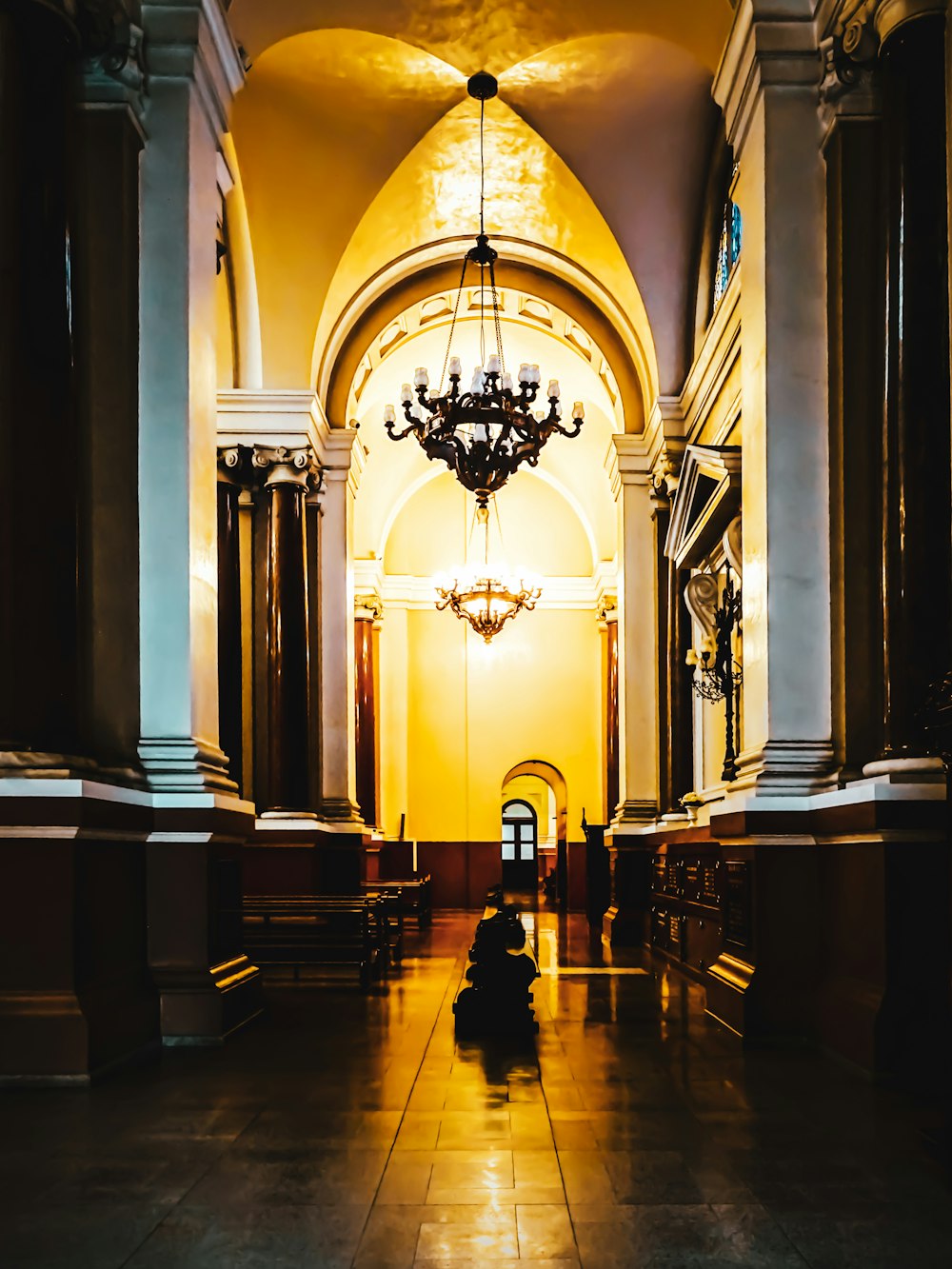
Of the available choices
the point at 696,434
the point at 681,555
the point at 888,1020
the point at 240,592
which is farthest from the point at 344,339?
the point at 888,1020

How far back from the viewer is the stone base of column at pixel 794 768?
22.0ft

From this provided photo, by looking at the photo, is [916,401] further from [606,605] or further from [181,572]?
[606,605]

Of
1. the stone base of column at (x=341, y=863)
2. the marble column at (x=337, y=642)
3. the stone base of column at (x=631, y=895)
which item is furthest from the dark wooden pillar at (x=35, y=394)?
the stone base of column at (x=631, y=895)

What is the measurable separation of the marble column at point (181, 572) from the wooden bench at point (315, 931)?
2.57 meters

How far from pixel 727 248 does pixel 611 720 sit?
9371mm

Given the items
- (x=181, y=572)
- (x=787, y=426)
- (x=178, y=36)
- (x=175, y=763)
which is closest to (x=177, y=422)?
(x=181, y=572)

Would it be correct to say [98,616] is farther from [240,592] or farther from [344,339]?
[344,339]

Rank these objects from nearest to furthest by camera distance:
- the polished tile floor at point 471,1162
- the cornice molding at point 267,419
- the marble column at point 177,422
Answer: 1. the polished tile floor at point 471,1162
2. the marble column at point 177,422
3. the cornice molding at point 267,419

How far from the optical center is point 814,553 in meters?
6.94

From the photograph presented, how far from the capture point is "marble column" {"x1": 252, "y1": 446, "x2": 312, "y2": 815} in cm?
1297

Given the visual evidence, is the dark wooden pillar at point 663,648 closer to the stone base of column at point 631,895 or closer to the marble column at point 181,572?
the stone base of column at point 631,895

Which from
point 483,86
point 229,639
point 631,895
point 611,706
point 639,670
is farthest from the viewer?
point 611,706

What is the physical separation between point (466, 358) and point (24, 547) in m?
13.5

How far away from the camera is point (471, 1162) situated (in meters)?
4.12
